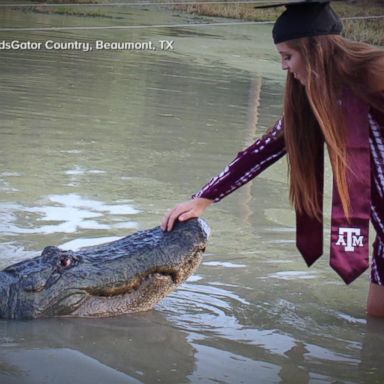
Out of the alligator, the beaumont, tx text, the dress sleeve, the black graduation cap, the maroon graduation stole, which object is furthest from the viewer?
the beaumont, tx text

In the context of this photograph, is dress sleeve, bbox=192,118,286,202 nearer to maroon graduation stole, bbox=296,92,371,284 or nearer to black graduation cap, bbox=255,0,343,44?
maroon graduation stole, bbox=296,92,371,284

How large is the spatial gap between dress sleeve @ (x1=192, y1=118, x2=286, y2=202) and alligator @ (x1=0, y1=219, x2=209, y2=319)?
0.20 meters

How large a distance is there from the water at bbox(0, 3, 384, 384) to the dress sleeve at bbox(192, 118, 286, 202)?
22.4 inches

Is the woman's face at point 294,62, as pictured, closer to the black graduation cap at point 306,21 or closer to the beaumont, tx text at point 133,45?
the black graduation cap at point 306,21

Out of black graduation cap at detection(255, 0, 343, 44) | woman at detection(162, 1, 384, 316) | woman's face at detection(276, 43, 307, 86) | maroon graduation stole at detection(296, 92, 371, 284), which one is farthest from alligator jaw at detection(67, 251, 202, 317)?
black graduation cap at detection(255, 0, 343, 44)

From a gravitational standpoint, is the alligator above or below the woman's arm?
below

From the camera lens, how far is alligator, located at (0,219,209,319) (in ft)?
12.7

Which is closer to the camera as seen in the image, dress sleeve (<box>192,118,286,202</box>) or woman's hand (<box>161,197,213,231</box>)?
dress sleeve (<box>192,118,286,202</box>)

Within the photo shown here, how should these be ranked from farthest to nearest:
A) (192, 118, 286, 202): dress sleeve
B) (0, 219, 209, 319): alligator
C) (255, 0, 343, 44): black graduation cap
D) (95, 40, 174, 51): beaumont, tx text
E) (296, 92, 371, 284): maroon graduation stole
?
(95, 40, 174, 51): beaumont, tx text, (0, 219, 209, 319): alligator, (192, 118, 286, 202): dress sleeve, (296, 92, 371, 284): maroon graduation stole, (255, 0, 343, 44): black graduation cap

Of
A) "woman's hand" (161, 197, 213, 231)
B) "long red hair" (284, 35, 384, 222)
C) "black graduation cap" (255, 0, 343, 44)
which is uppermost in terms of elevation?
"black graduation cap" (255, 0, 343, 44)

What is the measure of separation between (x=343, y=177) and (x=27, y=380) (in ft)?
4.41

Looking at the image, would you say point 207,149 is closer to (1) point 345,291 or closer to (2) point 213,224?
(2) point 213,224

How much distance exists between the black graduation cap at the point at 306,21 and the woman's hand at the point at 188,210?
81 centimetres

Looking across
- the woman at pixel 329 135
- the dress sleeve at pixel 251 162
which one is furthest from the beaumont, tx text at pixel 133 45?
the woman at pixel 329 135
